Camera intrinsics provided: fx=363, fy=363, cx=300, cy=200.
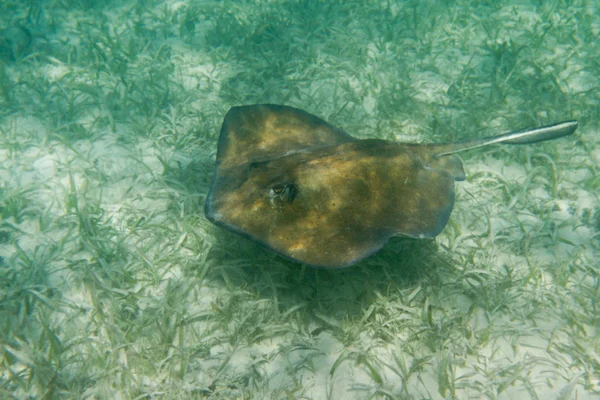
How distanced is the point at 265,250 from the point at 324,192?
109 cm

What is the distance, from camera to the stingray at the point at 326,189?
2844 millimetres

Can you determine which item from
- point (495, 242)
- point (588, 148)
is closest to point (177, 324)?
point (495, 242)

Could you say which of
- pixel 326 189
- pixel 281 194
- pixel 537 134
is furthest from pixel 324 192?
pixel 537 134

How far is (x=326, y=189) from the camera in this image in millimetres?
3148

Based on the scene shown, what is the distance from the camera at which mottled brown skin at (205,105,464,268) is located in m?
2.84

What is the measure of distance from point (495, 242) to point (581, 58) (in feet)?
16.4

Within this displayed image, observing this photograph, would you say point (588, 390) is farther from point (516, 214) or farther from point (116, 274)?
point (116, 274)

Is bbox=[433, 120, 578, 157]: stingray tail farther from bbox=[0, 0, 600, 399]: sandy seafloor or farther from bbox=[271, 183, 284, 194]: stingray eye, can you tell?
bbox=[271, 183, 284, 194]: stingray eye

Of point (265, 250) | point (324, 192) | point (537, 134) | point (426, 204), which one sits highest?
point (537, 134)

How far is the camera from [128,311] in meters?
3.45

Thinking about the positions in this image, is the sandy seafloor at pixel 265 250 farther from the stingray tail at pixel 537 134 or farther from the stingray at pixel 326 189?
the stingray tail at pixel 537 134

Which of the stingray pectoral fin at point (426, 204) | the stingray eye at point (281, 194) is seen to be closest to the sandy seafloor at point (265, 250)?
the stingray pectoral fin at point (426, 204)

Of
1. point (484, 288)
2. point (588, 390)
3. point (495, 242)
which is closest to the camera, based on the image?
point (588, 390)

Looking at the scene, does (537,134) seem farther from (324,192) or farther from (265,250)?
(265,250)
